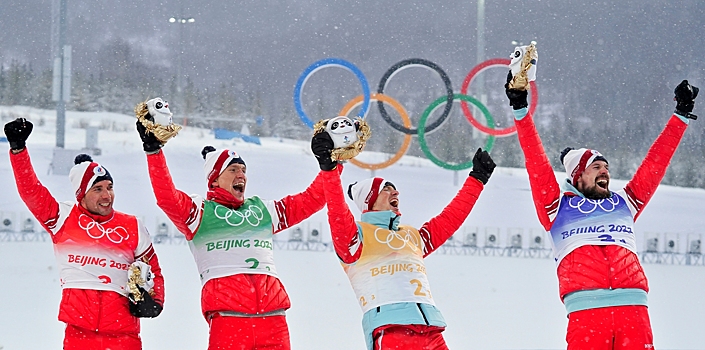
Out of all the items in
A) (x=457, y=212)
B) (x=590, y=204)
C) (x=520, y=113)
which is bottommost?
(x=457, y=212)

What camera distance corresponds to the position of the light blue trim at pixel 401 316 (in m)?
3.54

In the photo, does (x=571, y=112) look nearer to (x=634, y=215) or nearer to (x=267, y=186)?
(x=267, y=186)

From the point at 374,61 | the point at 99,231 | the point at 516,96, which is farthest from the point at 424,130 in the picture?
the point at 374,61

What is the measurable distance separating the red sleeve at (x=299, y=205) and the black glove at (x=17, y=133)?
47.6 inches

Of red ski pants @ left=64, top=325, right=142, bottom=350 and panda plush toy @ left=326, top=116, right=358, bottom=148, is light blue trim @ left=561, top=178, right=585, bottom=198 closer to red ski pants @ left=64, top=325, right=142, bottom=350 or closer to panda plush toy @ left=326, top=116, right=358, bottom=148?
panda plush toy @ left=326, top=116, right=358, bottom=148

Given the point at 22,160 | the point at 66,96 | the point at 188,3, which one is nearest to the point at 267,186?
the point at 66,96

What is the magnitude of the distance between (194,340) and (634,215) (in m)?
Answer: 3.39

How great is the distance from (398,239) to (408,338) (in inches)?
19.6

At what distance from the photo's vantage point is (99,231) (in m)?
3.66

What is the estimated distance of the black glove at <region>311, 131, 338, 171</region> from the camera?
11.1 feet

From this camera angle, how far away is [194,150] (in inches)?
797

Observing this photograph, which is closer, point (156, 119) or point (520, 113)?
point (156, 119)

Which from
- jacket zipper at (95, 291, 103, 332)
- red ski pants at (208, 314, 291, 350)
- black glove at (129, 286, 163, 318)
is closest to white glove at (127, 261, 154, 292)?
black glove at (129, 286, 163, 318)

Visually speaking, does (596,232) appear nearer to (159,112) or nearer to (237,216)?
(237,216)
